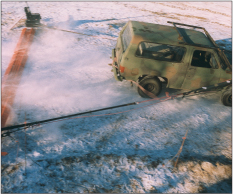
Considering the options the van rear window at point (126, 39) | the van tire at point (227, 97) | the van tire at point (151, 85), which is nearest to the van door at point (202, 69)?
the van tire at point (227, 97)

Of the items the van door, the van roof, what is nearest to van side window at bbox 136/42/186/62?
the van roof

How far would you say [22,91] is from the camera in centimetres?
527

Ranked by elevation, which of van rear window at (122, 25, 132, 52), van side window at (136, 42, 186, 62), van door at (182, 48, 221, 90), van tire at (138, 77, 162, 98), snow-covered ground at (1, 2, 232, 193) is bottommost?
snow-covered ground at (1, 2, 232, 193)

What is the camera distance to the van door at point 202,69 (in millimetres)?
4922

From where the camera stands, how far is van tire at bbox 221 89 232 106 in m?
5.46

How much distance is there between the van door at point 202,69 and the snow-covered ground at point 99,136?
880 mm

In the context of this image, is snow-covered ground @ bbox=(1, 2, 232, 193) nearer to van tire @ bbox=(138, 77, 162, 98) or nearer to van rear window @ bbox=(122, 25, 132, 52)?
van tire @ bbox=(138, 77, 162, 98)

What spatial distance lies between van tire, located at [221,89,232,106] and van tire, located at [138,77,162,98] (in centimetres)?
220

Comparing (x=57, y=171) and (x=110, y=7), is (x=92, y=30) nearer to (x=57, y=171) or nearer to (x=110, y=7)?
(x=110, y=7)

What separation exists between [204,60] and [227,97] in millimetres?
1654

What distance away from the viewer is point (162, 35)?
498 cm

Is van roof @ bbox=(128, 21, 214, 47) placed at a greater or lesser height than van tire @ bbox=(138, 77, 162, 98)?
greater

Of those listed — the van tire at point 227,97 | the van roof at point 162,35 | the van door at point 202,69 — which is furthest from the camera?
the van tire at point 227,97

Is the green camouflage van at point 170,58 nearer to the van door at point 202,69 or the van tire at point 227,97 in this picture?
the van door at point 202,69
